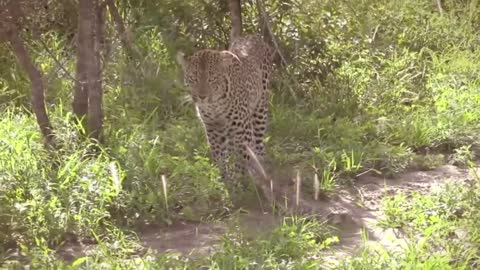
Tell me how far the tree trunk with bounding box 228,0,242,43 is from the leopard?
1.20 meters

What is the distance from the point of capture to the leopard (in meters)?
6.97

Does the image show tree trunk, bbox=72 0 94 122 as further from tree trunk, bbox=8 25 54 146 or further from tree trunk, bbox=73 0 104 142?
tree trunk, bbox=8 25 54 146

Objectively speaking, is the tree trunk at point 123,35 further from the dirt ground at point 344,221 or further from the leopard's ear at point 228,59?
the dirt ground at point 344,221

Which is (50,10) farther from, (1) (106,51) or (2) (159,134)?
(2) (159,134)

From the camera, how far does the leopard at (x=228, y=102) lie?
6.97 metres

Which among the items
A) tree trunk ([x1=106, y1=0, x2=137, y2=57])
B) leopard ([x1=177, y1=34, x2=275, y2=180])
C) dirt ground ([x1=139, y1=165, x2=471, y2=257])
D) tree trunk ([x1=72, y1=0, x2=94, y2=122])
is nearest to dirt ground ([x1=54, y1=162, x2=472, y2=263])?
dirt ground ([x1=139, y1=165, x2=471, y2=257])

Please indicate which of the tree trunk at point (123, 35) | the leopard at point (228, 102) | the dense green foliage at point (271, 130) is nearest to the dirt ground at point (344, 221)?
the dense green foliage at point (271, 130)

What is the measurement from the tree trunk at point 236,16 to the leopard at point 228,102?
1204 mm

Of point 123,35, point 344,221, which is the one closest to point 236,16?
point 123,35

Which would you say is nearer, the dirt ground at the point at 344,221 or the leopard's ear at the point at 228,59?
the dirt ground at the point at 344,221

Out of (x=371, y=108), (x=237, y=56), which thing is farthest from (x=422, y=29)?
(x=237, y=56)

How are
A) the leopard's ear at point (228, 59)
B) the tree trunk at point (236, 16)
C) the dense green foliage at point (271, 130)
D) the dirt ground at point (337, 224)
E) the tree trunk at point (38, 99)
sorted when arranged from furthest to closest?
the tree trunk at point (236, 16), the leopard's ear at point (228, 59), the tree trunk at point (38, 99), the dirt ground at point (337, 224), the dense green foliage at point (271, 130)

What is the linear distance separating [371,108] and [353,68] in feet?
2.92

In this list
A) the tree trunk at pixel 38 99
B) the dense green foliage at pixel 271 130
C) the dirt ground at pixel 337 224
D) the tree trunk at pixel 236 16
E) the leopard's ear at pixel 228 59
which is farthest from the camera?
the tree trunk at pixel 236 16
